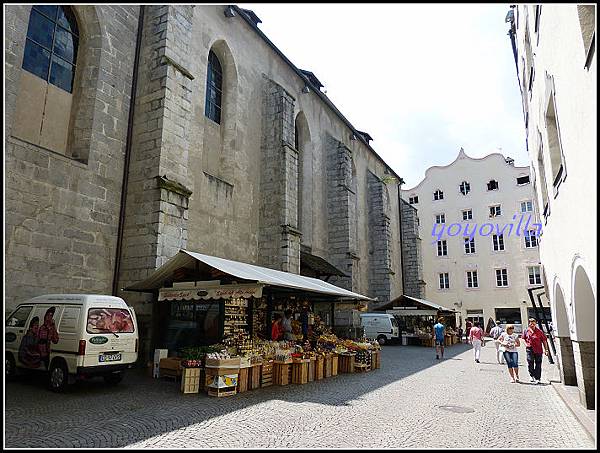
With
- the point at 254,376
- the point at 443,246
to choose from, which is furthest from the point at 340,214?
the point at 443,246

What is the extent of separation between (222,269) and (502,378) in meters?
8.57

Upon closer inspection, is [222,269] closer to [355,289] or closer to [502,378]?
[502,378]

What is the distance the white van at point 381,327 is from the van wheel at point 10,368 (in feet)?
60.8

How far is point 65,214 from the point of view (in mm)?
11531

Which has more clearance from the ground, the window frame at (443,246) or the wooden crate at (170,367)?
the window frame at (443,246)

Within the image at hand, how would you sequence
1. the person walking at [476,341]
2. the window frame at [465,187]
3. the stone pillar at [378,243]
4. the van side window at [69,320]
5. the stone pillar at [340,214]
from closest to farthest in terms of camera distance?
the van side window at [69,320]
the person walking at [476,341]
the stone pillar at [340,214]
the stone pillar at [378,243]
the window frame at [465,187]

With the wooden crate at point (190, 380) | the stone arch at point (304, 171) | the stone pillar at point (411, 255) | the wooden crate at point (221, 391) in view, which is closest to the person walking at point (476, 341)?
the stone arch at point (304, 171)

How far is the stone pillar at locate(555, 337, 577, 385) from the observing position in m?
10.3

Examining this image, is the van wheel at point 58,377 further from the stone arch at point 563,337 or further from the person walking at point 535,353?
the person walking at point 535,353

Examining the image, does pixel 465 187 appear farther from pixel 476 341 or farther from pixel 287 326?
pixel 287 326

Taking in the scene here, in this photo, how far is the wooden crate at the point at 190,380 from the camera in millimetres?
8969

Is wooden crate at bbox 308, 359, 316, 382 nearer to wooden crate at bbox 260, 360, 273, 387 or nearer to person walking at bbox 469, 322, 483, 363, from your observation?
wooden crate at bbox 260, 360, 273, 387

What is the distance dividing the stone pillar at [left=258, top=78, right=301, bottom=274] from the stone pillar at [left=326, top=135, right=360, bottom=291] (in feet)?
20.5

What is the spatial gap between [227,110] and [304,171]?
7.29 metres
